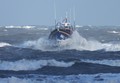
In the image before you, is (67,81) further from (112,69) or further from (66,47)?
(66,47)

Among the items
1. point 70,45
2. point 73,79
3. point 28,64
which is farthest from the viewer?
point 70,45

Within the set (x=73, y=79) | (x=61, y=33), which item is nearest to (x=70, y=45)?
(x=61, y=33)

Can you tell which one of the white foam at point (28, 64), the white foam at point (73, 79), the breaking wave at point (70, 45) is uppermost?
the white foam at point (73, 79)

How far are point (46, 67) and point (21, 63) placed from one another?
77.4 inches

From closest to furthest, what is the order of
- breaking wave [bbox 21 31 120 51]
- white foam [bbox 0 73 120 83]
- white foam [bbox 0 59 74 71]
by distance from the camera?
white foam [bbox 0 73 120 83] → white foam [bbox 0 59 74 71] → breaking wave [bbox 21 31 120 51]

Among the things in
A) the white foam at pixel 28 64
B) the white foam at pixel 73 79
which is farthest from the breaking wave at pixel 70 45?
the white foam at pixel 73 79

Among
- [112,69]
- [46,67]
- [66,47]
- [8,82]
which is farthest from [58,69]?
[66,47]

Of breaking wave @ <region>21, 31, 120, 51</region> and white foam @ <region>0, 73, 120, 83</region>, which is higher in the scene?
white foam @ <region>0, 73, 120, 83</region>

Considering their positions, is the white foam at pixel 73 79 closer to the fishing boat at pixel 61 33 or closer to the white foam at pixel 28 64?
the white foam at pixel 28 64

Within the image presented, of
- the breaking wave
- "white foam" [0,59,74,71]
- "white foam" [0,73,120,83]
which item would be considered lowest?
the breaking wave

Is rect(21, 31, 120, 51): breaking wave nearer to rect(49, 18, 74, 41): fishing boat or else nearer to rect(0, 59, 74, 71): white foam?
rect(49, 18, 74, 41): fishing boat

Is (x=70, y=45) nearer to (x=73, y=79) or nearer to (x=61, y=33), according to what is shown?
(x=61, y=33)

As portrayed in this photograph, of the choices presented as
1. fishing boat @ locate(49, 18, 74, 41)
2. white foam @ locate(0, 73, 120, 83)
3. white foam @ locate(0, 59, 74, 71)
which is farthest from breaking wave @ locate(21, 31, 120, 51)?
white foam @ locate(0, 73, 120, 83)

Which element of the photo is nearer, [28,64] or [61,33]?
[28,64]
